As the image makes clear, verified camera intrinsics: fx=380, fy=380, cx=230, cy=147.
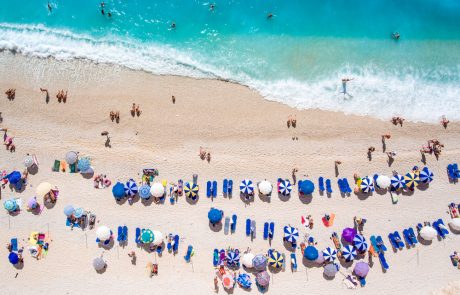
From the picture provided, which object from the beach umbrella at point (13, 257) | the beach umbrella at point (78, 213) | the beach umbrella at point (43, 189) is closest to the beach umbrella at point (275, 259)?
the beach umbrella at point (78, 213)

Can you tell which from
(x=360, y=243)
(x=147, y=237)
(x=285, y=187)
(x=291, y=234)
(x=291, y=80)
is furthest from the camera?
(x=291, y=80)

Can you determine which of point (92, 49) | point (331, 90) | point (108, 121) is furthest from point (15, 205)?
point (331, 90)

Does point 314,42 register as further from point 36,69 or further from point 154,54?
point 36,69

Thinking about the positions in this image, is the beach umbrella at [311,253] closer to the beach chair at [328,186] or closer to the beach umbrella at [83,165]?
the beach chair at [328,186]

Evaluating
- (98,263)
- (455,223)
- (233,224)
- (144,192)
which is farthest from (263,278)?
(455,223)

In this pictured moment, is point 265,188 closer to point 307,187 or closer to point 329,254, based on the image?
point 307,187
